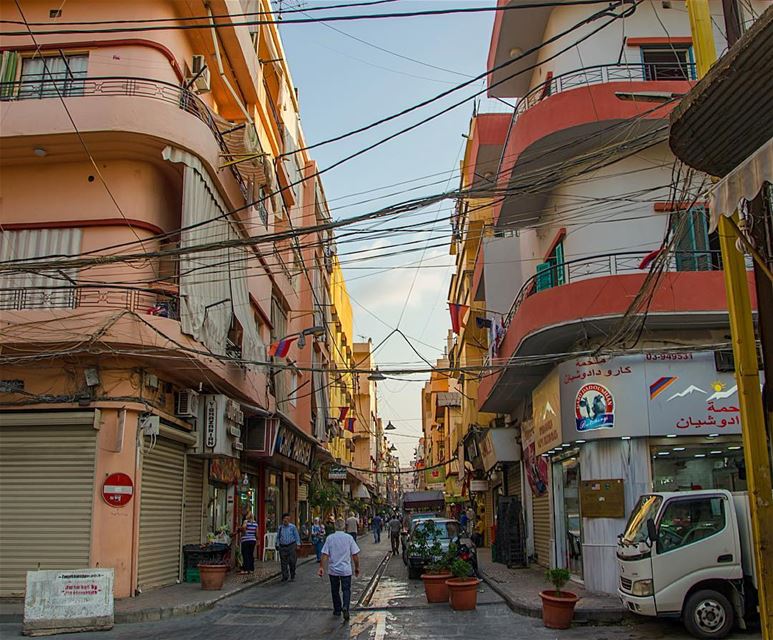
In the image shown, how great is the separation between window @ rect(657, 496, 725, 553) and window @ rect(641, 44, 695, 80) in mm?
10380

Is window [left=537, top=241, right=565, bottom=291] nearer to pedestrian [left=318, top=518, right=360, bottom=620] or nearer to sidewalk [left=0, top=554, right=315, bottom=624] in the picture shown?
pedestrian [left=318, top=518, right=360, bottom=620]

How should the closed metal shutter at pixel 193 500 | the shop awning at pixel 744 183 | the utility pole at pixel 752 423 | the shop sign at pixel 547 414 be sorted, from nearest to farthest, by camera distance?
the shop awning at pixel 744 183, the utility pole at pixel 752 423, the shop sign at pixel 547 414, the closed metal shutter at pixel 193 500

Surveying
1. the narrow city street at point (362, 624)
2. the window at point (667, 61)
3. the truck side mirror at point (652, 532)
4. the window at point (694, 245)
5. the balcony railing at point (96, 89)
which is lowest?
the narrow city street at point (362, 624)

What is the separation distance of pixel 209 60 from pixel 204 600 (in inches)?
540

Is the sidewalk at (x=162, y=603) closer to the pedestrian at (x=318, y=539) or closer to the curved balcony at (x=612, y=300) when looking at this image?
the curved balcony at (x=612, y=300)

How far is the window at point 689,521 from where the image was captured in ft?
35.1

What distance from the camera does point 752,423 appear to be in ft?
25.3

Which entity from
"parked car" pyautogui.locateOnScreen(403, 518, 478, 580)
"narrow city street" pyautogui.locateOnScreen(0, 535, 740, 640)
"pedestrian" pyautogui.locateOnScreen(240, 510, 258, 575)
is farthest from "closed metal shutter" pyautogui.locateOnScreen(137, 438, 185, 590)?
"parked car" pyautogui.locateOnScreen(403, 518, 478, 580)

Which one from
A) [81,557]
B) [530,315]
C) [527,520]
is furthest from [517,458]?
[81,557]

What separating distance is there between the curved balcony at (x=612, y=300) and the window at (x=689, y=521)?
4431 millimetres

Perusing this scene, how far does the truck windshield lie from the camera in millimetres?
11234

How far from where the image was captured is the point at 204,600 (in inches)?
559

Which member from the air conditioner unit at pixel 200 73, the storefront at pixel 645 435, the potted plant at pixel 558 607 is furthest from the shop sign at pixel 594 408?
the air conditioner unit at pixel 200 73

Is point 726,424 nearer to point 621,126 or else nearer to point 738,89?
point 621,126
